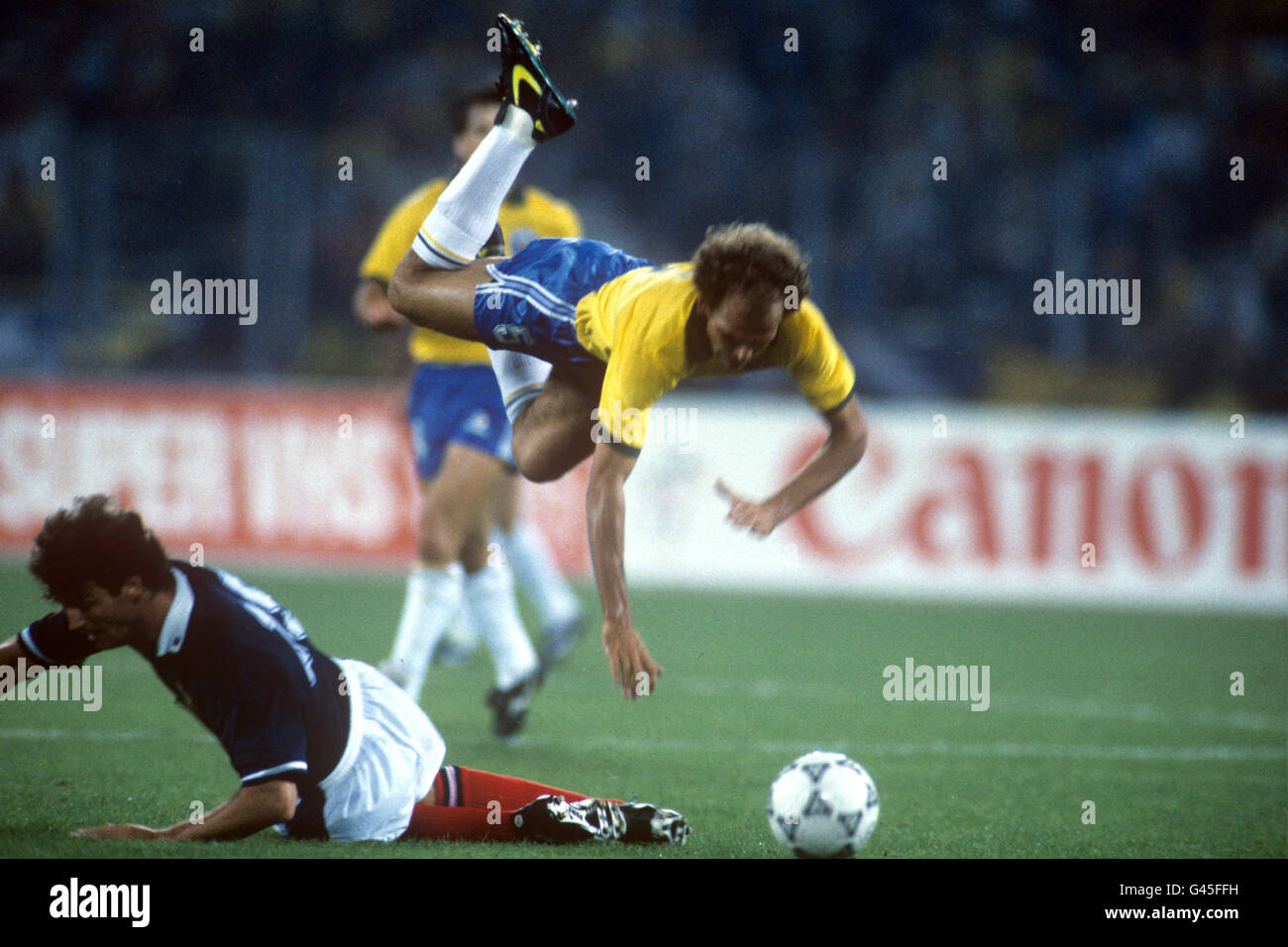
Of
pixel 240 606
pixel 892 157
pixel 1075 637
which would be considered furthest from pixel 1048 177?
pixel 240 606

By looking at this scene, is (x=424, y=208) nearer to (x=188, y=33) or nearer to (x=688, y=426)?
(x=688, y=426)

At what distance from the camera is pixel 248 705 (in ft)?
12.8

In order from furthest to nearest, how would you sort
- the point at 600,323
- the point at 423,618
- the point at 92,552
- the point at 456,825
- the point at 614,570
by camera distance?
the point at 423,618 < the point at 600,323 < the point at 456,825 < the point at 614,570 < the point at 92,552

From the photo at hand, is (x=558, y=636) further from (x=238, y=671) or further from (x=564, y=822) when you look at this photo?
(x=238, y=671)

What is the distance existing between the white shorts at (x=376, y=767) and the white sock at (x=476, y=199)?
173cm

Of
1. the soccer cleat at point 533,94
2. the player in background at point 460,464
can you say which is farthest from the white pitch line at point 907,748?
the soccer cleat at point 533,94

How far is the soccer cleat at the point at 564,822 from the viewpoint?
4316mm

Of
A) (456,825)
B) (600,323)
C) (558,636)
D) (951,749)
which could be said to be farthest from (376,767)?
(558,636)

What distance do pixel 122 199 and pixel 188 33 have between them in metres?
2.31

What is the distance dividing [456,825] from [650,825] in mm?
570

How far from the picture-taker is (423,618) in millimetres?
6504

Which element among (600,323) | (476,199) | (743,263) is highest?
(476,199)

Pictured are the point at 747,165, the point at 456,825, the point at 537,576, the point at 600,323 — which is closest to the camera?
the point at 456,825

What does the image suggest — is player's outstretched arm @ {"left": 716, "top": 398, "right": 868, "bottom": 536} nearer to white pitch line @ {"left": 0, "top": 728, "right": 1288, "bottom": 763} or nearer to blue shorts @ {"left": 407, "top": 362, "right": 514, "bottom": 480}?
white pitch line @ {"left": 0, "top": 728, "right": 1288, "bottom": 763}
